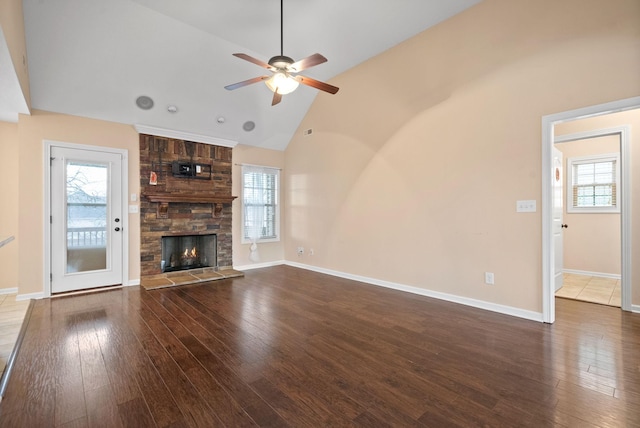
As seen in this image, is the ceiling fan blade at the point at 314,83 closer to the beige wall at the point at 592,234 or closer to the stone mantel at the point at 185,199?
the stone mantel at the point at 185,199

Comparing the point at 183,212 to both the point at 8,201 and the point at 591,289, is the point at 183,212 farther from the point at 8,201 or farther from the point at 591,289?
the point at 591,289

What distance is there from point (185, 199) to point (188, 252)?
115 centimetres

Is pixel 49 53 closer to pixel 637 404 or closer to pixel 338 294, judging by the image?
pixel 338 294

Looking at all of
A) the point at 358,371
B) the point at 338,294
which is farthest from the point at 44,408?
the point at 338,294

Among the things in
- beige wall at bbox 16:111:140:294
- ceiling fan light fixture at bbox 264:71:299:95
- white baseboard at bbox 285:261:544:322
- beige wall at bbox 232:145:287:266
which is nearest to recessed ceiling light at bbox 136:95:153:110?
beige wall at bbox 16:111:140:294

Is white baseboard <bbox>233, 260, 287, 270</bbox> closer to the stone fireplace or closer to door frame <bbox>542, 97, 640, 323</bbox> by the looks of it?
the stone fireplace

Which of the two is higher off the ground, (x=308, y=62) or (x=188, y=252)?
(x=308, y=62)

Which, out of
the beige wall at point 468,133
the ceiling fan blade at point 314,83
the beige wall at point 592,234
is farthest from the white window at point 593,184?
the ceiling fan blade at point 314,83

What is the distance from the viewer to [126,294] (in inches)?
167

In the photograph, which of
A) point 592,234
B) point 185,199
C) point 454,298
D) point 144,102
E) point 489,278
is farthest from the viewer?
point 592,234

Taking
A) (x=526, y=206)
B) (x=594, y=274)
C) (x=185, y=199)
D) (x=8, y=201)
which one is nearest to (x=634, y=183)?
(x=526, y=206)

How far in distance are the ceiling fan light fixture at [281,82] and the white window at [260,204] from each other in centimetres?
305

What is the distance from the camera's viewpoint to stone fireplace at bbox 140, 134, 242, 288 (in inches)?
192

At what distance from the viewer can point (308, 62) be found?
2867 millimetres
